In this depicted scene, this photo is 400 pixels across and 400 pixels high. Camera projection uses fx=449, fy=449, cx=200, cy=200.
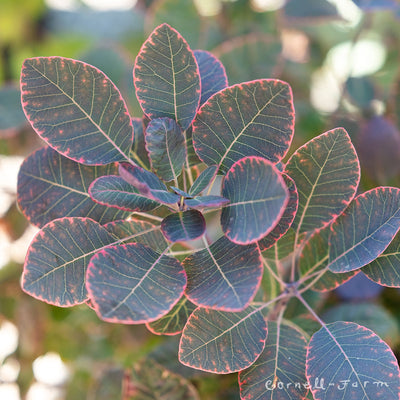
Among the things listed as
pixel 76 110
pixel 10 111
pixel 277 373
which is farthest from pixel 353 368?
pixel 10 111

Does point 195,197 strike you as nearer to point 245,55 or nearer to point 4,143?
point 245,55

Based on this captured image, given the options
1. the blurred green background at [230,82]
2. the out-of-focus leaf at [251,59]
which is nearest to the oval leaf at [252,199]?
the blurred green background at [230,82]

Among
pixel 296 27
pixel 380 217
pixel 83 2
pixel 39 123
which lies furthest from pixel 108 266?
pixel 83 2

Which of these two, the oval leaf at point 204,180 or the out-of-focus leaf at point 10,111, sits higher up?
the oval leaf at point 204,180

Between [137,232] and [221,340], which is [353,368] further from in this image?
[137,232]

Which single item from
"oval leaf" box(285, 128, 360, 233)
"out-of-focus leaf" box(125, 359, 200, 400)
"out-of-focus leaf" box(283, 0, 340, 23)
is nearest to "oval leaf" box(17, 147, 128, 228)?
"oval leaf" box(285, 128, 360, 233)

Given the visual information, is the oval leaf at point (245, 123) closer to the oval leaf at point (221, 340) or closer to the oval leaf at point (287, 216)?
the oval leaf at point (287, 216)

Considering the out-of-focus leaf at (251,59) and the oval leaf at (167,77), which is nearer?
the oval leaf at (167,77)
